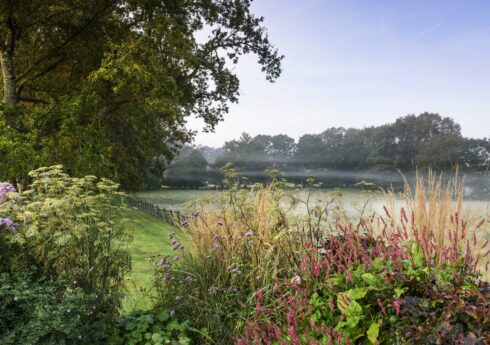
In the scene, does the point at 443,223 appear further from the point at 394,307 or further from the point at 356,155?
the point at 356,155

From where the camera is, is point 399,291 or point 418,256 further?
point 418,256

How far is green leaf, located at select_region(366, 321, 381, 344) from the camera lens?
3.27 m

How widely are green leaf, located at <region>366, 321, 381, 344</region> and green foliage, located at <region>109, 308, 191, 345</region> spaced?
1.68 metres

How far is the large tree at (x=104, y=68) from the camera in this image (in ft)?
40.4

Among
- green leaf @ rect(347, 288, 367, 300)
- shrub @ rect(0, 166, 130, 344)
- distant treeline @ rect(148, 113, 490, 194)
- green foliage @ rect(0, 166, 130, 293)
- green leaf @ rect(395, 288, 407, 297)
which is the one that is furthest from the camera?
distant treeline @ rect(148, 113, 490, 194)

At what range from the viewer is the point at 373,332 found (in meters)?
3.32

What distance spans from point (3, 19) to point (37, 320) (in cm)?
1166

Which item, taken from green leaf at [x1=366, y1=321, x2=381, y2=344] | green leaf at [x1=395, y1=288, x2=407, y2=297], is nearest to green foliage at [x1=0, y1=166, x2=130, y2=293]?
green leaf at [x1=366, y1=321, x2=381, y2=344]

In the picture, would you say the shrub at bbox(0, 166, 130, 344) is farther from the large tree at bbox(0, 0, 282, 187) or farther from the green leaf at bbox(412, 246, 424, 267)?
the large tree at bbox(0, 0, 282, 187)

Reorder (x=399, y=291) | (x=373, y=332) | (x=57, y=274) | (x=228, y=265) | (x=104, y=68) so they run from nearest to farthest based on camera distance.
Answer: (x=373, y=332) → (x=399, y=291) → (x=57, y=274) → (x=228, y=265) → (x=104, y=68)

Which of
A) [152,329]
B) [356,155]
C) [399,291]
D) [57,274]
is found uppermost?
[356,155]

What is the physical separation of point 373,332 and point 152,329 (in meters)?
2.24

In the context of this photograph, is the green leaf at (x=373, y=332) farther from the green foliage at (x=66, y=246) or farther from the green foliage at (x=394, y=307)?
the green foliage at (x=66, y=246)

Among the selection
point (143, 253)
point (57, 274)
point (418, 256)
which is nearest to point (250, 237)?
point (418, 256)
